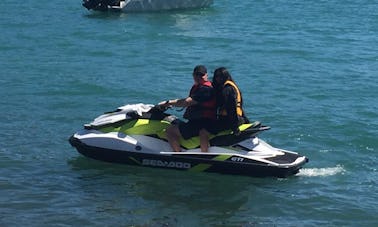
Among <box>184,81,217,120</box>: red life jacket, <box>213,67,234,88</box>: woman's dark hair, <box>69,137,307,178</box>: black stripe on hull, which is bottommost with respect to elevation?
<box>69,137,307,178</box>: black stripe on hull

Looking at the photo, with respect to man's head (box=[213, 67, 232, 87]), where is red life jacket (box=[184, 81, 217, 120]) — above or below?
below

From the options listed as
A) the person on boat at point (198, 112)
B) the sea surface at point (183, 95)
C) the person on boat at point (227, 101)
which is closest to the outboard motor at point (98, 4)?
the sea surface at point (183, 95)

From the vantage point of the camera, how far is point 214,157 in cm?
1145

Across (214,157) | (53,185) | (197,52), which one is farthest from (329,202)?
(197,52)

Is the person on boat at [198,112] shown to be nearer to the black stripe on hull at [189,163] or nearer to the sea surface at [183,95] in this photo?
the black stripe on hull at [189,163]

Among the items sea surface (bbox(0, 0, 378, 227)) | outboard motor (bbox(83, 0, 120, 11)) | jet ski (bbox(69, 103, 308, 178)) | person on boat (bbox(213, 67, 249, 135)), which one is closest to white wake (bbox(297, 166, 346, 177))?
sea surface (bbox(0, 0, 378, 227))

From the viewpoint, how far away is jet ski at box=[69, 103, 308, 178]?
11.4 m

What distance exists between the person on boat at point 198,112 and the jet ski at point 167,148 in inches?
5.4

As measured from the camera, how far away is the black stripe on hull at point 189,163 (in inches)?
450

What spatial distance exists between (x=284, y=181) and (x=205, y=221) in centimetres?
194

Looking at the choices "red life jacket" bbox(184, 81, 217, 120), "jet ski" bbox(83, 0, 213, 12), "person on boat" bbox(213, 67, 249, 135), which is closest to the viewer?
"person on boat" bbox(213, 67, 249, 135)

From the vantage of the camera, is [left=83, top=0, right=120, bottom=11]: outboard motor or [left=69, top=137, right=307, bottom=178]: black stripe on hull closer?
[left=69, top=137, right=307, bottom=178]: black stripe on hull

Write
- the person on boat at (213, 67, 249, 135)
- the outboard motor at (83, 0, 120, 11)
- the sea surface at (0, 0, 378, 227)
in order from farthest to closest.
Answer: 1. the outboard motor at (83, 0, 120, 11)
2. the person on boat at (213, 67, 249, 135)
3. the sea surface at (0, 0, 378, 227)

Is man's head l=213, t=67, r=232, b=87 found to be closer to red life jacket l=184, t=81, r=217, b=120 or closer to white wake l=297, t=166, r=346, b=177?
red life jacket l=184, t=81, r=217, b=120
